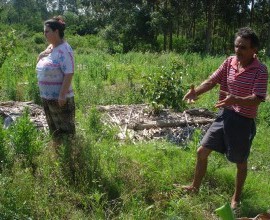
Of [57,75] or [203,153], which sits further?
[57,75]

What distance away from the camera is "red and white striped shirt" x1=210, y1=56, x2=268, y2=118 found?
3.65m

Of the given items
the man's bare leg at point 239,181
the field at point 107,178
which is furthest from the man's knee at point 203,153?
the field at point 107,178

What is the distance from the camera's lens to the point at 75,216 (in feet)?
11.6

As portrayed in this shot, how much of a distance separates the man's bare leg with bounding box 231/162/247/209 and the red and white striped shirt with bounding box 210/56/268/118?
539 millimetres

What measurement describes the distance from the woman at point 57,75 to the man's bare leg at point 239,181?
1.94 metres

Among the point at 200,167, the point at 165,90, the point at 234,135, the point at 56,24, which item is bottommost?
the point at 200,167

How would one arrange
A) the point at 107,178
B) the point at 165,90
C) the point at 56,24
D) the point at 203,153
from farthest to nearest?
the point at 165,90, the point at 56,24, the point at 107,178, the point at 203,153

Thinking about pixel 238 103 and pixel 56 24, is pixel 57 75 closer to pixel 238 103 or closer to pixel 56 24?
pixel 56 24

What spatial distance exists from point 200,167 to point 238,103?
92 centimetres

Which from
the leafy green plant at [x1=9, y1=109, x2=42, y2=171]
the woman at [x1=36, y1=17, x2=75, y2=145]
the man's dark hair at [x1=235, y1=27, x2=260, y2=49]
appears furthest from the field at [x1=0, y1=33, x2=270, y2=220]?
the man's dark hair at [x1=235, y1=27, x2=260, y2=49]

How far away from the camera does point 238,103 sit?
11.7 ft

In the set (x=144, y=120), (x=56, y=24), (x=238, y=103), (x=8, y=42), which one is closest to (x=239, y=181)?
(x=238, y=103)

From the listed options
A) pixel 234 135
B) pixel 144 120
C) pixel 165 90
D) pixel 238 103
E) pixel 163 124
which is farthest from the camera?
pixel 165 90

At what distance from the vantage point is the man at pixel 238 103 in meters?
3.66
